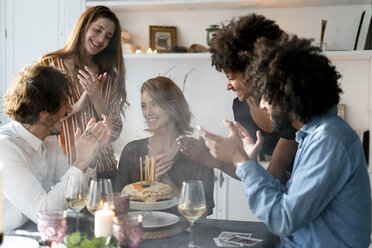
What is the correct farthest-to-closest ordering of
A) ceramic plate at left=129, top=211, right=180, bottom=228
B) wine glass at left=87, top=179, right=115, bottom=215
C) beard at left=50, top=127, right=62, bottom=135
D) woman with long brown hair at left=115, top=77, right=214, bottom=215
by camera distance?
woman with long brown hair at left=115, top=77, right=214, bottom=215
beard at left=50, top=127, right=62, bottom=135
ceramic plate at left=129, top=211, right=180, bottom=228
wine glass at left=87, top=179, right=115, bottom=215

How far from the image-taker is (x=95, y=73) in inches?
70.8

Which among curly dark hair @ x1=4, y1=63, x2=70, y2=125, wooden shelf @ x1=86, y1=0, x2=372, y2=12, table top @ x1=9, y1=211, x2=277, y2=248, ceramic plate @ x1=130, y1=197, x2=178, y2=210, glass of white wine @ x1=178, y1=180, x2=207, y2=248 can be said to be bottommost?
table top @ x1=9, y1=211, x2=277, y2=248

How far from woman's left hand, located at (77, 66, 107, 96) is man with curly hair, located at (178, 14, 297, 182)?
41cm

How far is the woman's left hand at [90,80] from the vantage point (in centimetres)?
179

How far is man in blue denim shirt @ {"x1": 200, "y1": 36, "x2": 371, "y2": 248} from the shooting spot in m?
1.04

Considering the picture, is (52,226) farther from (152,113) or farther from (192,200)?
(152,113)

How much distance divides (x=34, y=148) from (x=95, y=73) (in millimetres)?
414

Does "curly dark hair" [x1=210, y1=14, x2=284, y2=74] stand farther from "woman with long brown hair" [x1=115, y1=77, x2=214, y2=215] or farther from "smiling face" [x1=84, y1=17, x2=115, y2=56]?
"smiling face" [x1=84, y1=17, x2=115, y2=56]

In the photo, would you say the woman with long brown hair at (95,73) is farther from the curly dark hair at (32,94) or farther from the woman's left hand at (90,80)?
the curly dark hair at (32,94)

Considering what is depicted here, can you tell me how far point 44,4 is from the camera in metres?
2.14

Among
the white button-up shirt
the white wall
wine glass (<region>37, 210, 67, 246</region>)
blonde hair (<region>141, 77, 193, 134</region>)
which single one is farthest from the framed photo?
wine glass (<region>37, 210, 67, 246</region>)

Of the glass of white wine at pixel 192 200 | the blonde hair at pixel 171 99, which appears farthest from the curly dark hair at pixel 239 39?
the glass of white wine at pixel 192 200

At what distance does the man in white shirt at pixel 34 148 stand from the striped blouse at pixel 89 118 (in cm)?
4

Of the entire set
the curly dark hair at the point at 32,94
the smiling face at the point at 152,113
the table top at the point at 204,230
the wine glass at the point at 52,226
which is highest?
the curly dark hair at the point at 32,94
